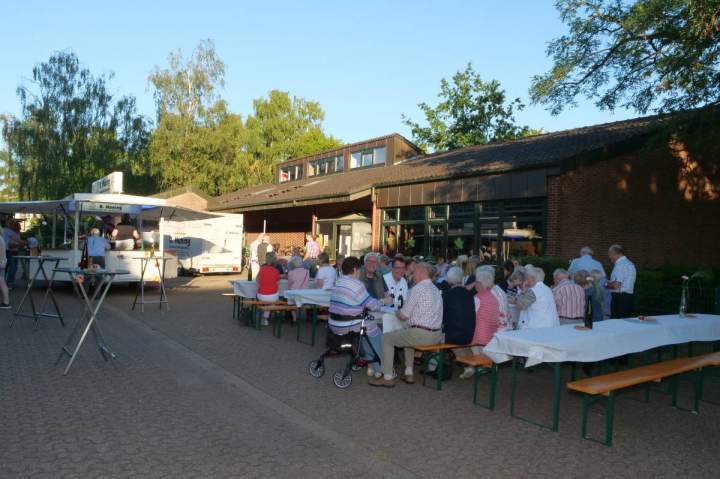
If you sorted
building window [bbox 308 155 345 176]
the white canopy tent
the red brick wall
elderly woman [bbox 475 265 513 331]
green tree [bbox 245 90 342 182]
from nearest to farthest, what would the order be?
elderly woman [bbox 475 265 513 331] < the red brick wall < the white canopy tent < building window [bbox 308 155 345 176] < green tree [bbox 245 90 342 182]

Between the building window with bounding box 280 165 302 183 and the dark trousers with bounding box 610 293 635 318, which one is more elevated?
the building window with bounding box 280 165 302 183

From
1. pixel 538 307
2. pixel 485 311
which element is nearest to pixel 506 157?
pixel 485 311

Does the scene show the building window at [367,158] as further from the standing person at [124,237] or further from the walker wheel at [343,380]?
the walker wheel at [343,380]

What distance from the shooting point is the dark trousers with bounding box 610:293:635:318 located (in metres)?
9.33

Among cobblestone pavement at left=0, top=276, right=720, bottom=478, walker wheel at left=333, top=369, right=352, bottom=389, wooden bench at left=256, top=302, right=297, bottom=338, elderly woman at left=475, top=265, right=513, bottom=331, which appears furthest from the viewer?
wooden bench at left=256, top=302, right=297, bottom=338

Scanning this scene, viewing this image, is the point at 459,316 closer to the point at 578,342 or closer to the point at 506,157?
the point at 578,342

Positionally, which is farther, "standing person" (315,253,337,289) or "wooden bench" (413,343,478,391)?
"standing person" (315,253,337,289)

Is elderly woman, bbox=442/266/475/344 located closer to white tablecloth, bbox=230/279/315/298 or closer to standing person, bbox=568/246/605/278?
standing person, bbox=568/246/605/278

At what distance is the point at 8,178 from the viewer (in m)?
52.3

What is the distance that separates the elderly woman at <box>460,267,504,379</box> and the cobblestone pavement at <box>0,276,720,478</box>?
0.60 metres

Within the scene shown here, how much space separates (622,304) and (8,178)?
2204 inches

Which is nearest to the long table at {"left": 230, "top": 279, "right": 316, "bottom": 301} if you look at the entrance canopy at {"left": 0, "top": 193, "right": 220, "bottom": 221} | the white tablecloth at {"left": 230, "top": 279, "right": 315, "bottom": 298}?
the white tablecloth at {"left": 230, "top": 279, "right": 315, "bottom": 298}

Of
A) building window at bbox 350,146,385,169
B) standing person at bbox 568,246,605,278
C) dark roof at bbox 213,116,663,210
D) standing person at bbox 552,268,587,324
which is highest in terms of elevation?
building window at bbox 350,146,385,169

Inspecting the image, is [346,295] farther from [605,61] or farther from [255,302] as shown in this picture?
[605,61]
